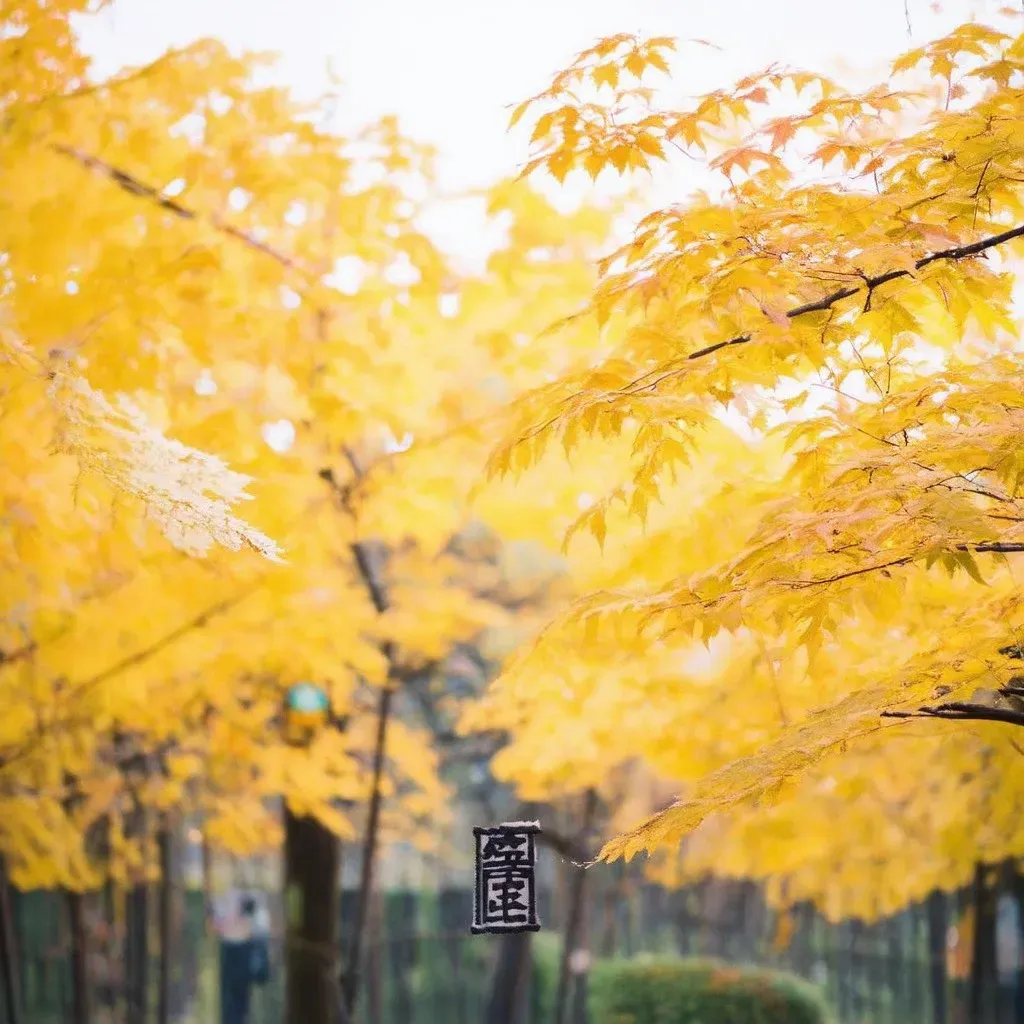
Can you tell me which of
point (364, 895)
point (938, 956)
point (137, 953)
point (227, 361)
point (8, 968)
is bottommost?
point (938, 956)

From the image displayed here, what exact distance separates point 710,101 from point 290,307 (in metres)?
2.97

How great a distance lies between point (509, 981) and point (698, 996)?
7.63 ft

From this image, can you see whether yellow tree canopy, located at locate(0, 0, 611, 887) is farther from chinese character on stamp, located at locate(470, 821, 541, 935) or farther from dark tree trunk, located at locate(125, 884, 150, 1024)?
A: dark tree trunk, located at locate(125, 884, 150, 1024)

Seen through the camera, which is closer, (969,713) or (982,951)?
(969,713)

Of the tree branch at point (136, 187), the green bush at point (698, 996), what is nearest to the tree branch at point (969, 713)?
the tree branch at point (136, 187)

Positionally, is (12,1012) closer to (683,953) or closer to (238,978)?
(238,978)

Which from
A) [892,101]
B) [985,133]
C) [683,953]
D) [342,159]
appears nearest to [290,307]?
[342,159]

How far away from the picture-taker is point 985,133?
9.46 feet

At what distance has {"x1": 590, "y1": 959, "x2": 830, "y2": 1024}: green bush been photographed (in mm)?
11844

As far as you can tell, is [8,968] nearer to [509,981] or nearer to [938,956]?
[509,981]

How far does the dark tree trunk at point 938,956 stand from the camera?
44.5ft

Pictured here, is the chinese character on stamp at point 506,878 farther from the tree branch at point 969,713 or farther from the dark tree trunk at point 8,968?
the dark tree trunk at point 8,968

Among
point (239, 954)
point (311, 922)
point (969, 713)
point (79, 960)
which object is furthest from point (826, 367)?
point (239, 954)

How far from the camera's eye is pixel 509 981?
13062 mm
